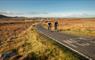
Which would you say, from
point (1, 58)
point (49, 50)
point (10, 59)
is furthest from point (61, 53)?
point (1, 58)

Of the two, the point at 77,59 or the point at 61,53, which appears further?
the point at 61,53

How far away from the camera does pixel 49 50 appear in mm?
15203

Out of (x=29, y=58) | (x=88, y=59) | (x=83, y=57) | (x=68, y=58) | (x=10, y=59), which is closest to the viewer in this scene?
(x=88, y=59)

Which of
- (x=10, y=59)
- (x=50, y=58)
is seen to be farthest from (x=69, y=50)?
(x=10, y=59)

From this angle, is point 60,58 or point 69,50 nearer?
point 60,58

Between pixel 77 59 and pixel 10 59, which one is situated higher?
pixel 77 59

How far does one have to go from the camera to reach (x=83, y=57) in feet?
35.2

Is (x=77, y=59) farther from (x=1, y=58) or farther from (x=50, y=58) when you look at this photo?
(x=1, y=58)

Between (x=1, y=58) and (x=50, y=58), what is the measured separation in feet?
19.6

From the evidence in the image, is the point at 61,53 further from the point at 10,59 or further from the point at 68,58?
the point at 10,59

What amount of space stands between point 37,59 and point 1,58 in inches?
192

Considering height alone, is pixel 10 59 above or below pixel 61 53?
below

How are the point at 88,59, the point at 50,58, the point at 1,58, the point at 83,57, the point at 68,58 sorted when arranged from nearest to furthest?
the point at 88,59, the point at 83,57, the point at 68,58, the point at 50,58, the point at 1,58

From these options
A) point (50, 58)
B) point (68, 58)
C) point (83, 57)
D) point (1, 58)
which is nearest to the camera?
point (83, 57)
